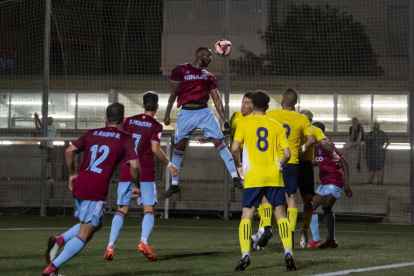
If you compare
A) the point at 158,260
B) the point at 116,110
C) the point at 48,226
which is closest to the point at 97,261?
the point at 158,260

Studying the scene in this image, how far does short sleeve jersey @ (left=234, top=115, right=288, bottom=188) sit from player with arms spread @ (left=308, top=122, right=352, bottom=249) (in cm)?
275

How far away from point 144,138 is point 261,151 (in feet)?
5.33

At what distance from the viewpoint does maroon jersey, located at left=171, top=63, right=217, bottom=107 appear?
9.25 meters

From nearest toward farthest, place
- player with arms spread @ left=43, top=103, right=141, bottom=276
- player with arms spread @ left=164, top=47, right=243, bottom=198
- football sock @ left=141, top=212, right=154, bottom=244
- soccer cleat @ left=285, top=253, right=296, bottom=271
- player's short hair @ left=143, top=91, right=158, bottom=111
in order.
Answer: player with arms spread @ left=43, top=103, right=141, bottom=276 → soccer cleat @ left=285, top=253, right=296, bottom=271 → football sock @ left=141, top=212, right=154, bottom=244 → player's short hair @ left=143, top=91, right=158, bottom=111 → player with arms spread @ left=164, top=47, right=243, bottom=198

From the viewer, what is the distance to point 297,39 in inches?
751

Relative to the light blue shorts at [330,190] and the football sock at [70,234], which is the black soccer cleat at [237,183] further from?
the football sock at [70,234]

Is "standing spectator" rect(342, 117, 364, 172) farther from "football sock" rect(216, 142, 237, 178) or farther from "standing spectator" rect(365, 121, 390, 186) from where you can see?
"football sock" rect(216, 142, 237, 178)

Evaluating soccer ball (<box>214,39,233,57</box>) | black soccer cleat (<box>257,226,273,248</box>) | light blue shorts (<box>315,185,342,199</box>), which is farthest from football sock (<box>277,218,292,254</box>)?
soccer ball (<box>214,39,233,57</box>)

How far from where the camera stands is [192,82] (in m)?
9.26

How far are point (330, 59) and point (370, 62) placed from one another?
131cm

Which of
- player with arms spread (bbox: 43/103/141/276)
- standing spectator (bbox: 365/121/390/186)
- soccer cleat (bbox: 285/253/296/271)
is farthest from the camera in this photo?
standing spectator (bbox: 365/121/390/186)

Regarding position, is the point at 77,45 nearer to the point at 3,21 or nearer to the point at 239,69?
the point at 3,21

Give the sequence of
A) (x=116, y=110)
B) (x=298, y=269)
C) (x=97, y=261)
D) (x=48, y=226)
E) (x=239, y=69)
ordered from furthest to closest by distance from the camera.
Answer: (x=239, y=69), (x=48, y=226), (x=97, y=261), (x=298, y=269), (x=116, y=110)

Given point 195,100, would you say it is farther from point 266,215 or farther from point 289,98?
point 266,215
